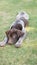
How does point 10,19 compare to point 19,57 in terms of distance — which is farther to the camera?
point 10,19

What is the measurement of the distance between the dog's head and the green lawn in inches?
6.6

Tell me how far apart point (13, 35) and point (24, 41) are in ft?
1.00

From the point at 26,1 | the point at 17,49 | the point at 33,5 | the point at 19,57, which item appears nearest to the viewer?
the point at 19,57

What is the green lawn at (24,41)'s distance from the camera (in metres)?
4.28

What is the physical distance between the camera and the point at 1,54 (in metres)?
4.52

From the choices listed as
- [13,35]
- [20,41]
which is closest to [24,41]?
[20,41]

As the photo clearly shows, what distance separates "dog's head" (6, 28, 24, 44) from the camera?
16.2 ft

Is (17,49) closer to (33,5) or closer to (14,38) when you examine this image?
(14,38)

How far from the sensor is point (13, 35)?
16.4 feet

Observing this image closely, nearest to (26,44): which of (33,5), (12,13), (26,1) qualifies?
(12,13)

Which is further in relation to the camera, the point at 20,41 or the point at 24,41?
the point at 24,41

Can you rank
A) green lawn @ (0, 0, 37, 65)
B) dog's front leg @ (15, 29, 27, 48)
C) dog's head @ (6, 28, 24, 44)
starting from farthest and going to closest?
dog's head @ (6, 28, 24, 44) < dog's front leg @ (15, 29, 27, 48) < green lawn @ (0, 0, 37, 65)

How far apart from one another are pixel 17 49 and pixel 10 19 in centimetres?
197

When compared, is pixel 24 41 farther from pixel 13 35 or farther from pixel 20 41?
pixel 13 35
